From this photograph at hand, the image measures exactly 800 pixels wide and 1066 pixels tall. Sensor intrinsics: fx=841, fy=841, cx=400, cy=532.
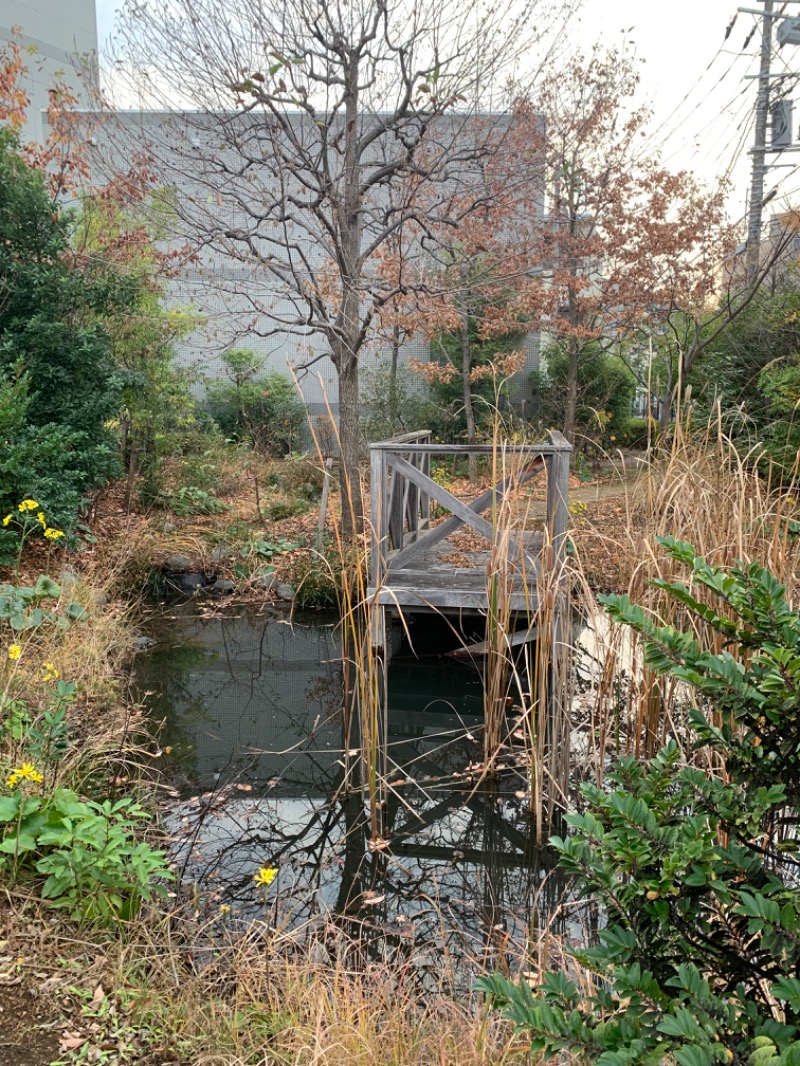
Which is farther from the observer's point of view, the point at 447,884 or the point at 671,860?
the point at 447,884

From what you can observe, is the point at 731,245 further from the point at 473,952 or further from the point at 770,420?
the point at 473,952

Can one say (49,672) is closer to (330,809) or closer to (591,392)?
(330,809)

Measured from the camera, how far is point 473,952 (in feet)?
8.18

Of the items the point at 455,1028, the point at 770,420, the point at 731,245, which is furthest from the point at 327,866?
the point at 731,245

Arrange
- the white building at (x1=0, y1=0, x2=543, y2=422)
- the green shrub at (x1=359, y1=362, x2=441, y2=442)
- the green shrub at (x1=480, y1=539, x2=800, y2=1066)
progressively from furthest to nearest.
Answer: the green shrub at (x1=359, y1=362, x2=441, y2=442) → the white building at (x1=0, y1=0, x2=543, y2=422) → the green shrub at (x1=480, y1=539, x2=800, y2=1066)

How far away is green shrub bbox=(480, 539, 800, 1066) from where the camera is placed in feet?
3.18

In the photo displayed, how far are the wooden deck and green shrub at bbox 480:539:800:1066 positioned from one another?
5.79ft

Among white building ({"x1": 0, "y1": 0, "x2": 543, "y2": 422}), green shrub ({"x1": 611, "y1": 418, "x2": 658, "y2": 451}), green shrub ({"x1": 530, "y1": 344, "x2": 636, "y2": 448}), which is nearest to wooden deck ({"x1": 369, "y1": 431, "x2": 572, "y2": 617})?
white building ({"x1": 0, "y1": 0, "x2": 543, "y2": 422})

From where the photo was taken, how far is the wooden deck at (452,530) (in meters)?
3.45

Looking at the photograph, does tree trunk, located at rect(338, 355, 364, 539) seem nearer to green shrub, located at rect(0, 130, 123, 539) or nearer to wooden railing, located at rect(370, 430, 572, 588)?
wooden railing, located at rect(370, 430, 572, 588)

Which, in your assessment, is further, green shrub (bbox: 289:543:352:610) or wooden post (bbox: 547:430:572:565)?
green shrub (bbox: 289:543:352:610)

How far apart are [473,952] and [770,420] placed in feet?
21.3

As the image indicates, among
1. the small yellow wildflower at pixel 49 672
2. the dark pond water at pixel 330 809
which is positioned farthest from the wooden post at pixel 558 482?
the small yellow wildflower at pixel 49 672

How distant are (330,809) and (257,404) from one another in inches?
365
